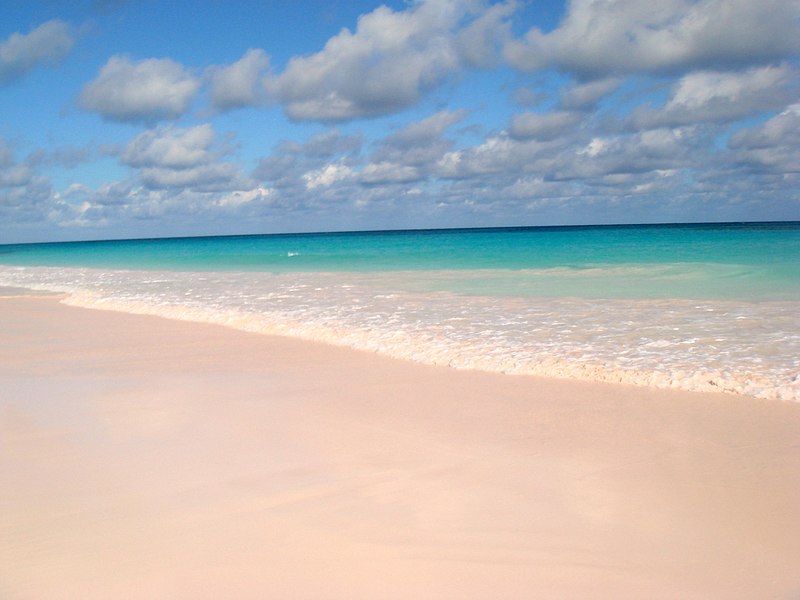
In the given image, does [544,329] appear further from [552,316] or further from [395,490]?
[395,490]

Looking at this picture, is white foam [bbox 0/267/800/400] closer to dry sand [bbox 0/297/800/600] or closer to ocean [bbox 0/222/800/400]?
ocean [bbox 0/222/800/400]

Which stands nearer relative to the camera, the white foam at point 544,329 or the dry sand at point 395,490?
the dry sand at point 395,490

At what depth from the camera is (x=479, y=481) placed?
4.32m

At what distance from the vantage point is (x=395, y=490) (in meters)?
4.21

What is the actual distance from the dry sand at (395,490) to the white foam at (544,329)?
701 mm

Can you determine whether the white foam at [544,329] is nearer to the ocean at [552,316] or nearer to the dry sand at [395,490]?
the ocean at [552,316]

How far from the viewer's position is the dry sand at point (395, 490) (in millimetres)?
3148

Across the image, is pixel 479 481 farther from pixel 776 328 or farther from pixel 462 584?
pixel 776 328

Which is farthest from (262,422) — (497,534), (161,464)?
(497,534)

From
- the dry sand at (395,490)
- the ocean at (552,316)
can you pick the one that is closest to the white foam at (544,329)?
the ocean at (552,316)

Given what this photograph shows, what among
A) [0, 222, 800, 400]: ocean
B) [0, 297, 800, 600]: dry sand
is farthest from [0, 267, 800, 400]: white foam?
[0, 297, 800, 600]: dry sand

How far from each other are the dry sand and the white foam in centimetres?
70

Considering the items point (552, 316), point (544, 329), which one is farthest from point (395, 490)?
point (552, 316)

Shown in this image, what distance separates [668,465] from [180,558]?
3.28 m
